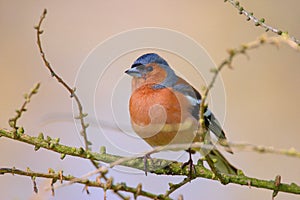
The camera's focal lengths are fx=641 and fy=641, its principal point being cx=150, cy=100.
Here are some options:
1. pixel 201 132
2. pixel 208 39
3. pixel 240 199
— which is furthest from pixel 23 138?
pixel 208 39

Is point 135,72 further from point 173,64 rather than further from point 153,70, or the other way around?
point 173,64

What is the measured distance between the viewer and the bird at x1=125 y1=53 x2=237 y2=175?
6.98 feet

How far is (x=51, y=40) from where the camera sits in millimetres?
5469

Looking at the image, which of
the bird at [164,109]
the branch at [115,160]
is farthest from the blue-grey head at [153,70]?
the branch at [115,160]

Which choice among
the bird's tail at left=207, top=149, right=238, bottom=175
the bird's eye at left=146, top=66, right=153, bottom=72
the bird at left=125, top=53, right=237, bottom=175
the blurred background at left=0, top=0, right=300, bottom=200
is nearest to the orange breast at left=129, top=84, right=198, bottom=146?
the bird at left=125, top=53, right=237, bottom=175

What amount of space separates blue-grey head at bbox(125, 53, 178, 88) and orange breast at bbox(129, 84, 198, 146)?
6 cm

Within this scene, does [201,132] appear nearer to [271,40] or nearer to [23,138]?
[271,40]

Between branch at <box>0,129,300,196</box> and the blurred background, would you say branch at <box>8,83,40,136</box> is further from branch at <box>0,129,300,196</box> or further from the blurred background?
the blurred background

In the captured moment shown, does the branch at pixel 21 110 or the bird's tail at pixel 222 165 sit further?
the bird's tail at pixel 222 165

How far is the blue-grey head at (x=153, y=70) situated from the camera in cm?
266

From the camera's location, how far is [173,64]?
3824 mm

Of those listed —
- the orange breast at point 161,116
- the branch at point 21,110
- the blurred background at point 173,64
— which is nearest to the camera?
the branch at point 21,110

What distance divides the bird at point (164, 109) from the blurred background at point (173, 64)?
116 centimetres

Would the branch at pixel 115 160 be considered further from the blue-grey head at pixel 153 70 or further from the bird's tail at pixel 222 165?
the blue-grey head at pixel 153 70
